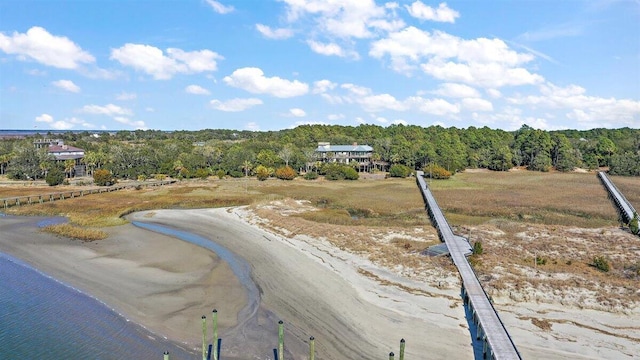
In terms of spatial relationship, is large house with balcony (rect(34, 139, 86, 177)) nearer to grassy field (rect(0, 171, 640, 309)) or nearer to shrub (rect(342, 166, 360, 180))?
grassy field (rect(0, 171, 640, 309))

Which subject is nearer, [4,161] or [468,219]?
[468,219]

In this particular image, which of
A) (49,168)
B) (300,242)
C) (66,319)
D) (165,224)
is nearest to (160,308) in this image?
(66,319)

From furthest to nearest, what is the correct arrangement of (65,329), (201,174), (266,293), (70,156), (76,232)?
1. (70,156)
2. (201,174)
3. (76,232)
4. (266,293)
5. (65,329)

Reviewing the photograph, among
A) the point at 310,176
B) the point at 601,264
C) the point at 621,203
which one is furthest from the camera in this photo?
the point at 310,176

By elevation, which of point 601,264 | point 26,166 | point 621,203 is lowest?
point 601,264

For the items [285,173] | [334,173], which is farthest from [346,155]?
[285,173]

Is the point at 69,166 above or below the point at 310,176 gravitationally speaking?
above

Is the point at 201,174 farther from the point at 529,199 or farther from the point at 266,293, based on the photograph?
the point at 266,293
